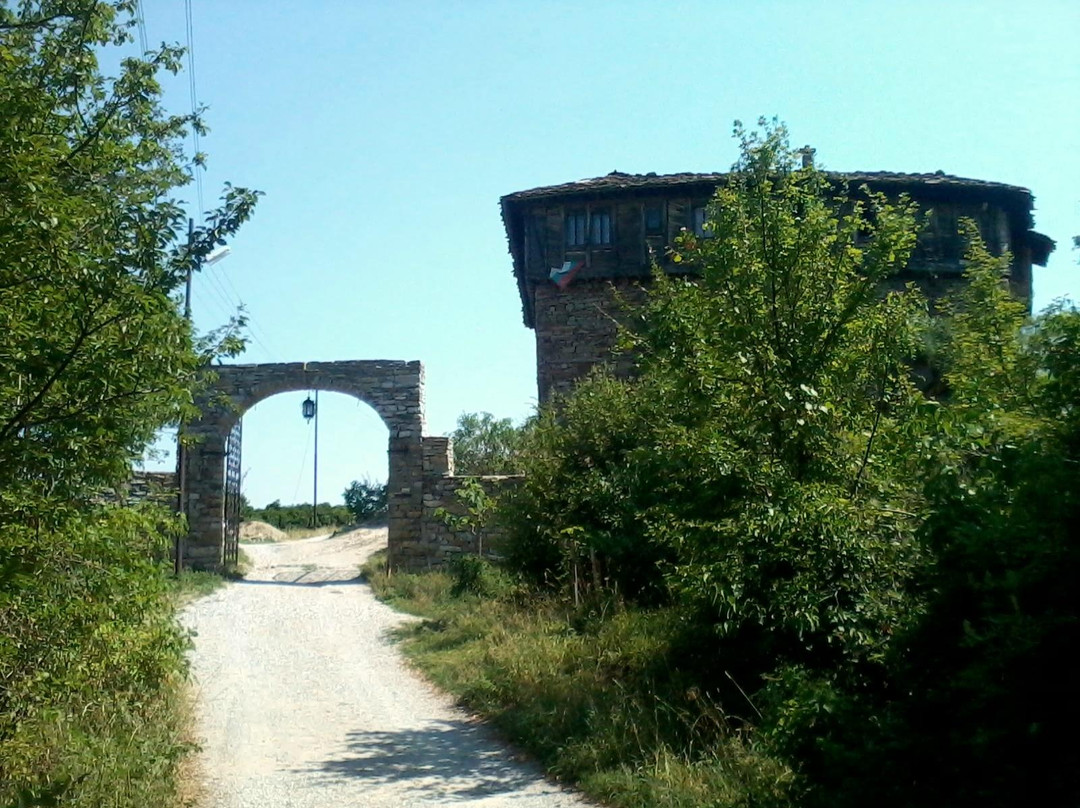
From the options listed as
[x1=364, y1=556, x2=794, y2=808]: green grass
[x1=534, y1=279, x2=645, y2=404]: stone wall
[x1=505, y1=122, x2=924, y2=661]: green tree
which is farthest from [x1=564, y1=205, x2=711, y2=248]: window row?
[x1=505, y1=122, x2=924, y2=661]: green tree

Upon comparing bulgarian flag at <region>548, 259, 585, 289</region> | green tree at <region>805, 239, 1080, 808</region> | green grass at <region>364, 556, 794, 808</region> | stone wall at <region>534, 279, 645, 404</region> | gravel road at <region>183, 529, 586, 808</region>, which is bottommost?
gravel road at <region>183, 529, 586, 808</region>

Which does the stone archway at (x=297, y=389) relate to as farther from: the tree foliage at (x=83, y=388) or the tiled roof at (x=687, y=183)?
the tree foliage at (x=83, y=388)

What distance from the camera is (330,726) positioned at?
31.7ft

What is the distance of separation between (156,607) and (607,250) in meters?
19.1

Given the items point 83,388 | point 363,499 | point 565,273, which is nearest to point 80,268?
point 83,388

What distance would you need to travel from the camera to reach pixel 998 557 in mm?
4852

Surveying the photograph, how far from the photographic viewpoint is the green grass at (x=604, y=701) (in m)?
6.79

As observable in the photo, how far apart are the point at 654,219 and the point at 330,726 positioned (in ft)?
57.4

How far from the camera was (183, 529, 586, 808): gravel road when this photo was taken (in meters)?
7.45

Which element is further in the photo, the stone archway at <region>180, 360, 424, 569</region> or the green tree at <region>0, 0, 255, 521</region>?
the stone archway at <region>180, 360, 424, 569</region>

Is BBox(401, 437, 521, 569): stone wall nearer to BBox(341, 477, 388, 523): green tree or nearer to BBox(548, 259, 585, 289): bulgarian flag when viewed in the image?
BBox(548, 259, 585, 289): bulgarian flag

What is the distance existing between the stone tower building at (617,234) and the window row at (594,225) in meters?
0.02

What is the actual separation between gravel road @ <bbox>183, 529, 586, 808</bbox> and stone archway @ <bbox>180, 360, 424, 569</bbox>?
541 centimetres

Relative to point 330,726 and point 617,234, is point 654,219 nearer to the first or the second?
point 617,234
